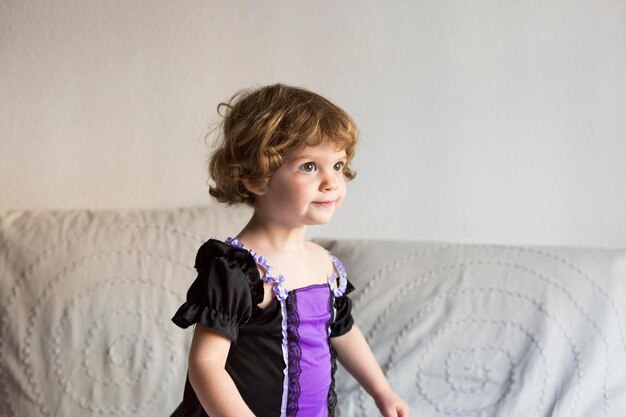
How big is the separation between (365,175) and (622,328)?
1.97ft

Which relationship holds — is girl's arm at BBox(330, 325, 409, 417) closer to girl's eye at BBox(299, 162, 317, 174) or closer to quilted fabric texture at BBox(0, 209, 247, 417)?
girl's eye at BBox(299, 162, 317, 174)

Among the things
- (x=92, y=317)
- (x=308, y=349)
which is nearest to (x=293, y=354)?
(x=308, y=349)

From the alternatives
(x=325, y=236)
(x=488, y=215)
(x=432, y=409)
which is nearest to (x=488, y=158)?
(x=488, y=215)

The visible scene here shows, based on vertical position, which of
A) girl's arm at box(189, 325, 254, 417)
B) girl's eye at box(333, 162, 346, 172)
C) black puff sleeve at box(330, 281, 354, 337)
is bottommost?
girl's arm at box(189, 325, 254, 417)

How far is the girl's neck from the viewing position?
1028mm

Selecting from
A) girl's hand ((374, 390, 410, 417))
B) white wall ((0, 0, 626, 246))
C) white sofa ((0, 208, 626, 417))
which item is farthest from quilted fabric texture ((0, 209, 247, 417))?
girl's hand ((374, 390, 410, 417))

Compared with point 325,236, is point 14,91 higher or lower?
higher

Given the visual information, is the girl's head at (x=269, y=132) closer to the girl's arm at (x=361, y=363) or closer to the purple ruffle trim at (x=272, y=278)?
the purple ruffle trim at (x=272, y=278)

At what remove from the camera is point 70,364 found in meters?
1.39

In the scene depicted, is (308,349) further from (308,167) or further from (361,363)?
(308,167)

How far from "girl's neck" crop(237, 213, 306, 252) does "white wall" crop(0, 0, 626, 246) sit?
634 mm

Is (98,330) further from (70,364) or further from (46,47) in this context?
(46,47)

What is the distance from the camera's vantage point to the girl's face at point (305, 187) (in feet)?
3.23

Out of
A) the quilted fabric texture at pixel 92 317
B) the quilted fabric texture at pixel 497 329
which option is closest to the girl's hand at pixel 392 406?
the quilted fabric texture at pixel 497 329
